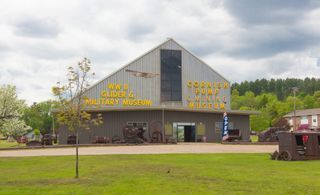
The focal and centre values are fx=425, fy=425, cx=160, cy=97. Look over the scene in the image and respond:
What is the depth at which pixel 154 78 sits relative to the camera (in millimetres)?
50375

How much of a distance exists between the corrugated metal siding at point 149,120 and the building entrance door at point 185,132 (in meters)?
0.66

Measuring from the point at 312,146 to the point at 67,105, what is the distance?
41.9ft

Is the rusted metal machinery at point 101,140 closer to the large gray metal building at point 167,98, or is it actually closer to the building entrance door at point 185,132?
the large gray metal building at point 167,98

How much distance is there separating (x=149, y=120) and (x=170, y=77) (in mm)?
7115

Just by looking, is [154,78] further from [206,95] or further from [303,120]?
[303,120]

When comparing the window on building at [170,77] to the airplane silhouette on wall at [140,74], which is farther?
the window on building at [170,77]

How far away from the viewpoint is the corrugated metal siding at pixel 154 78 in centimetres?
4888

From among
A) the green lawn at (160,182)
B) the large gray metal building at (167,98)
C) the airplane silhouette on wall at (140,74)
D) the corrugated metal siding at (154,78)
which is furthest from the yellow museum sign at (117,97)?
the green lawn at (160,182)

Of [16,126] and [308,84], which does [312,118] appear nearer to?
[16,126]

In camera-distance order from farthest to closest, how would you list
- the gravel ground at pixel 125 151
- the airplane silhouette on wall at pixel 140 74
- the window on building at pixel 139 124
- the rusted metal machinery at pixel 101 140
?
1. the airplane silhouette on wall at pixel 140 74
2. the window on building at pixel 139 124
3. the rusted metal machinery at pixel 101 140
4. the gravel ground at pixel 125 151

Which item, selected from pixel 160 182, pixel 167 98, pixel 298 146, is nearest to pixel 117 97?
pixel 167 98

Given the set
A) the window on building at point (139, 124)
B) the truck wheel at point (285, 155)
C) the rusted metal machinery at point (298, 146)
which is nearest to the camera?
the truck wheel at point (285, 155)

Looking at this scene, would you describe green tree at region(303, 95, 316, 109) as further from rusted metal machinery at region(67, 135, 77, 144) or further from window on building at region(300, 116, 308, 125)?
rusted metal machinery at region(67, 135, 77, 144)

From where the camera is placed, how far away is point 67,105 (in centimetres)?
1423
